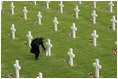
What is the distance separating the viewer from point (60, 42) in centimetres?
3067

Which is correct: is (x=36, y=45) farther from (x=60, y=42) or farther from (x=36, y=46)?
(x=60, y=42)

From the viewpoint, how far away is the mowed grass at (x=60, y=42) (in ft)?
85.9

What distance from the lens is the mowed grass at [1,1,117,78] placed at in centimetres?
2617

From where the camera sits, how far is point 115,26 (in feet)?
110

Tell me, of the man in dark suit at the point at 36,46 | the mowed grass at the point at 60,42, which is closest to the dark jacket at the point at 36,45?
the man in dark suit at the point at 36,46

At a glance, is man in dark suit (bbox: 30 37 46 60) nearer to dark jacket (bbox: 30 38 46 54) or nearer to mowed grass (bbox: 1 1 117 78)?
dark jacket (bbox: 30 38 46 54)

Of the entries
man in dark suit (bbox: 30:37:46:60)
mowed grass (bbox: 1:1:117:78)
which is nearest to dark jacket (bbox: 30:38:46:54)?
man in dark suit (bbox: 30:37:46:60)

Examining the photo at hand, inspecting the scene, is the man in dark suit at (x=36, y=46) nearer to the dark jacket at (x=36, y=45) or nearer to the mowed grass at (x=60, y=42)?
the dark jacket at (x=36, y=45)

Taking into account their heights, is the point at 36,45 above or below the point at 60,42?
below

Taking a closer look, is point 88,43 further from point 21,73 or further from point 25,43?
point 21,73

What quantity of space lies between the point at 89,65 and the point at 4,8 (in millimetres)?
14220

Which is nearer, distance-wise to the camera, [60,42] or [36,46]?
[36,46]

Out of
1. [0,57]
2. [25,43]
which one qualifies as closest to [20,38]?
[25,43]

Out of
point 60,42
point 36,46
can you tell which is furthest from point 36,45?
point 60,42
